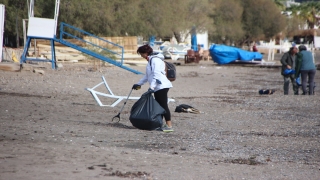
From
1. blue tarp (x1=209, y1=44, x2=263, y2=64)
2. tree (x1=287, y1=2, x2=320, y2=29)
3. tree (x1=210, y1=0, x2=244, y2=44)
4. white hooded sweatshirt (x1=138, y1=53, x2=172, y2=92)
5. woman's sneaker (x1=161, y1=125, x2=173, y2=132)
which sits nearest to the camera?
white hooded sweatshirt (x1=138, y1=53, x2=172, y2=92)

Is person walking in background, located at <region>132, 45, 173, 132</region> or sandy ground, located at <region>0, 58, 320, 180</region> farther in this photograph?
person walking in background, located at <region>132, 45, 173, 132</region>

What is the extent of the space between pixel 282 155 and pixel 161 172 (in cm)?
256

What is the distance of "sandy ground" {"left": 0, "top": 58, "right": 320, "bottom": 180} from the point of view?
7.58 meters

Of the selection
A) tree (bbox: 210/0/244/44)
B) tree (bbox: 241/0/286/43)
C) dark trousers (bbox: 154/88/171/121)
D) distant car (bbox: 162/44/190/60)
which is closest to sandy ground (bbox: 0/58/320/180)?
dark trousers (bbox: 154/88/171/121)

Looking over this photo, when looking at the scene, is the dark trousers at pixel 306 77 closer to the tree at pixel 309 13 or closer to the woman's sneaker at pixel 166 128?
the woman's sneaker at pixel 166 128

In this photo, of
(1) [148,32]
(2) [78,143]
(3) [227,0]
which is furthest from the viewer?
(3) [227,0]

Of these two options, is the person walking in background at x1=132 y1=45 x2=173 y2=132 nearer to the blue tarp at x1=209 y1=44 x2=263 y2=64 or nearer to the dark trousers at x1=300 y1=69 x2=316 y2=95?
the dark trousers at x1=300 y1=69 x2=316 y2=95

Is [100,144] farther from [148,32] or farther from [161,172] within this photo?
[148,32]

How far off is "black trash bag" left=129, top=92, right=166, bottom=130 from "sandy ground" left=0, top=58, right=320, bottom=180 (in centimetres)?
18

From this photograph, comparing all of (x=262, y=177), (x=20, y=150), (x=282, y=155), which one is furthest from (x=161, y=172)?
(x=282, y=155)

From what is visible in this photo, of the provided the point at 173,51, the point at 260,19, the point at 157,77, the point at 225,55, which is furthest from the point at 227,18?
the point at 157,77

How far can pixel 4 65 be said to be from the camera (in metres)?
24.2

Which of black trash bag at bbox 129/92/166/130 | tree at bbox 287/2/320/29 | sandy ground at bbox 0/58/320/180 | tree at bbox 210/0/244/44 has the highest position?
tree at bbox 287/2/320/29

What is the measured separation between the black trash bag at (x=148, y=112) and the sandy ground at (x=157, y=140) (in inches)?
6.9
